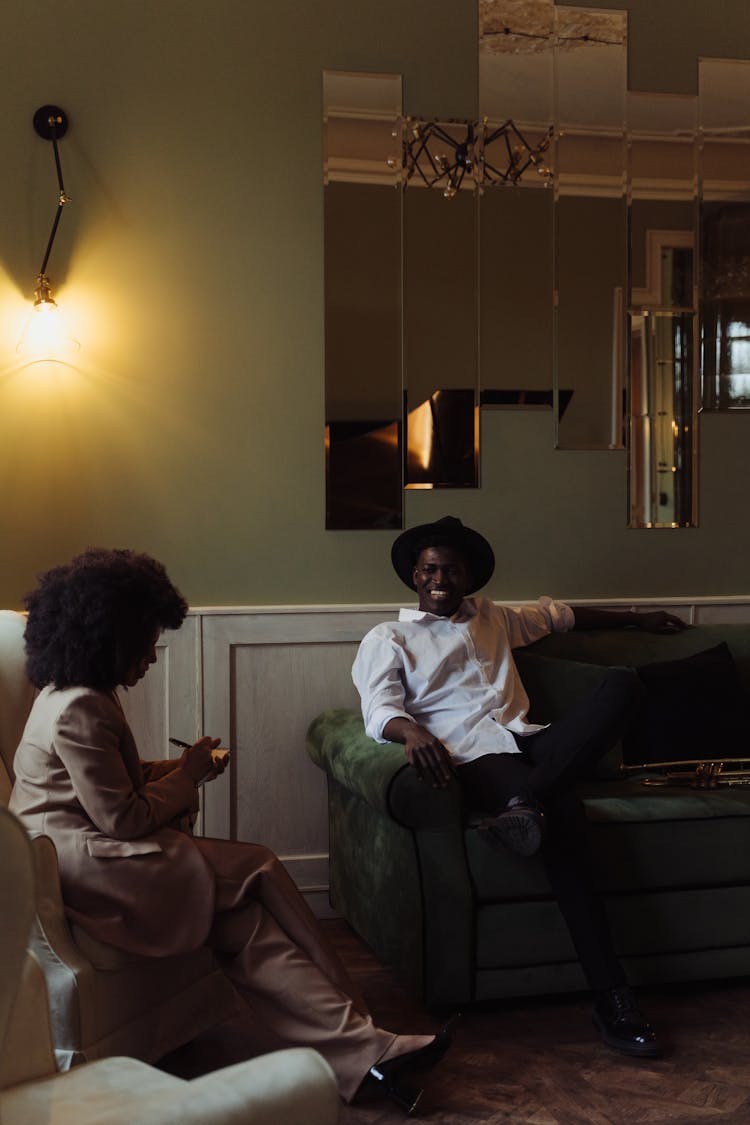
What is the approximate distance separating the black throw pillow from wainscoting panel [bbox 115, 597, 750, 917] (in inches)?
35.1

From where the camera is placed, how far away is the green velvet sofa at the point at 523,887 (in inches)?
110

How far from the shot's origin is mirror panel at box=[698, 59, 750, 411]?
406 cm

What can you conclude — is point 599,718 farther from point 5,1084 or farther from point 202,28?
point 202,28

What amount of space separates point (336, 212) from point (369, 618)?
1.34 meters

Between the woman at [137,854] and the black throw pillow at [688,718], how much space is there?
4.24 ft

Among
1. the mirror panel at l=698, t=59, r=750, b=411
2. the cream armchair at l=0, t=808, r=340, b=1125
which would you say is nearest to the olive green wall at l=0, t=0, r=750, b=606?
the mirror panel at l=698, t=59, r=750, b=411

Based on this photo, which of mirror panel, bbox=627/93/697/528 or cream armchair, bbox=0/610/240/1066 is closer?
cream armchair, bbox=0/610/240/1066

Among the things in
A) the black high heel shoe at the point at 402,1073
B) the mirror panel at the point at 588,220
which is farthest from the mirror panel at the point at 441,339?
the black high heel shoe at the point at 402,1073

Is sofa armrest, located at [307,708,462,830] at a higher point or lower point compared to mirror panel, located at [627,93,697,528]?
lower

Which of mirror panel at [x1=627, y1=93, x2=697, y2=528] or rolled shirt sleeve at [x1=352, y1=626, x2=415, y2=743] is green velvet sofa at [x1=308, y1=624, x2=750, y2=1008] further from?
mirror panel at [x1=627, y1=93, x2=697, y2=528]

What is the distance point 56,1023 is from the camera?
6.98 ft

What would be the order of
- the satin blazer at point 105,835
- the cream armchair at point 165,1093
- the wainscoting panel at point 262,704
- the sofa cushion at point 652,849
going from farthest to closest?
the wainscoting panel at point 262,704 < the sofa cushion at point 652,849 < the satin blazer at point 105,835 < the cream armchair at point 165,1093

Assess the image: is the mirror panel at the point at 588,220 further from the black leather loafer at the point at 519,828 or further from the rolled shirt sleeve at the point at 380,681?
the black leather loafer at the point at 519,828

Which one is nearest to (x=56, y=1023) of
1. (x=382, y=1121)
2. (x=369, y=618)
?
(x=382, y=1121)
